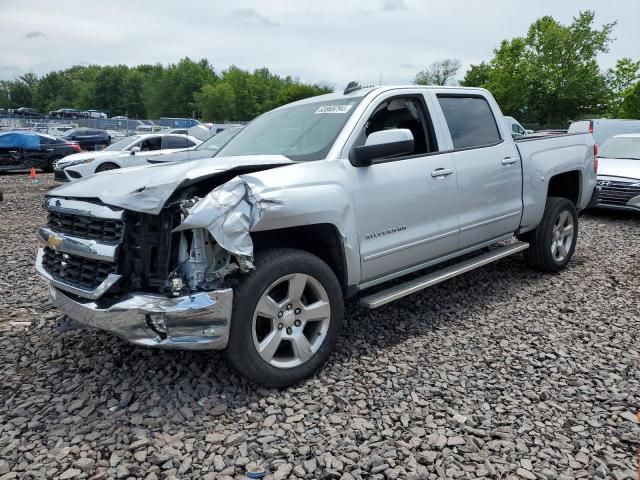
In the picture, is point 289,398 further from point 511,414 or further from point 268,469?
point 511,414

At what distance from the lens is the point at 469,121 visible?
4590 mm

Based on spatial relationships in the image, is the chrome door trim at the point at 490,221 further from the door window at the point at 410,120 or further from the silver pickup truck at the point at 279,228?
the door window at the point at 410,120

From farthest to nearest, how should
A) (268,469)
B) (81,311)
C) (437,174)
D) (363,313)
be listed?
(363,313)
(437,174)
(81,311)
(268,469)

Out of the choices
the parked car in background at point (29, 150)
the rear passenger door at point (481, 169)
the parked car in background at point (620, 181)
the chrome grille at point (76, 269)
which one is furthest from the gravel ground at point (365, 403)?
the parked car in background at point (29, 150)

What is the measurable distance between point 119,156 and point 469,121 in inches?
438

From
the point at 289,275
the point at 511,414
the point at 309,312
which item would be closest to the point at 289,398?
the point at 309,312

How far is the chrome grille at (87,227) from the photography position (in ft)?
9.36

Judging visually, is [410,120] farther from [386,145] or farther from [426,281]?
[426,281]

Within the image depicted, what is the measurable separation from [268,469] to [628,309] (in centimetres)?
372

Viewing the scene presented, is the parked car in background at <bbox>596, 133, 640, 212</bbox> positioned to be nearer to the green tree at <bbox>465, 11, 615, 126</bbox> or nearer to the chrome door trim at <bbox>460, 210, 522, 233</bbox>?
the chrome door trim at <bbox>460, 210, 522, 233</bbox>

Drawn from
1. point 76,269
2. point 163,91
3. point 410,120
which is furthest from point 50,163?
point 163,91

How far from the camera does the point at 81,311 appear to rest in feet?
9.57

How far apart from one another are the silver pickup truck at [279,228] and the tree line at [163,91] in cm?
9005

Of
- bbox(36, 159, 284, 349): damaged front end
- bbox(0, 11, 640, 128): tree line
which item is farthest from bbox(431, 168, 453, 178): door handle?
bbox(0, 11, 640, 128): tree line
